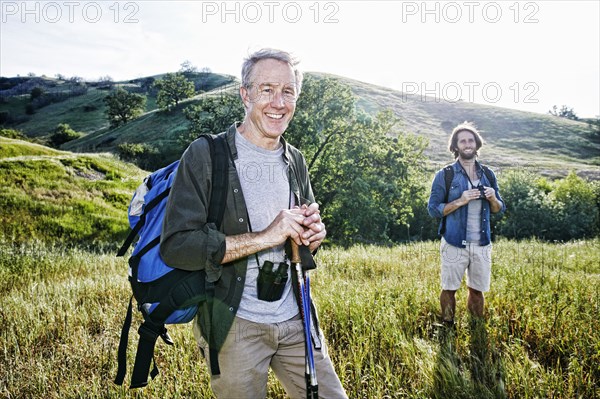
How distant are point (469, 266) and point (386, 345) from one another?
187 centimetres

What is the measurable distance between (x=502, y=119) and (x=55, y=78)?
148256mm

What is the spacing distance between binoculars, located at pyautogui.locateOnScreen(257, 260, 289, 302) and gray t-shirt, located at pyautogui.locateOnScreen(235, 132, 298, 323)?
0.15ft

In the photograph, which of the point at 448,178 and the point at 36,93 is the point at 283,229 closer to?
the point at 448,178

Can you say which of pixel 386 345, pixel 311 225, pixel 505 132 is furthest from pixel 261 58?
pixel 505 132

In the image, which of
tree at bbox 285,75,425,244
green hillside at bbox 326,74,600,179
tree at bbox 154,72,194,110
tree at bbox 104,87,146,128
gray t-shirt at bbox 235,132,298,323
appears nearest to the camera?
gray t-shirt at bbox 235,132,298,323

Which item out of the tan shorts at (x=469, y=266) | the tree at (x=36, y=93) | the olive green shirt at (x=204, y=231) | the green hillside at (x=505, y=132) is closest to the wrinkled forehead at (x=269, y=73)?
the olive green shirt at (x=204, y=231)

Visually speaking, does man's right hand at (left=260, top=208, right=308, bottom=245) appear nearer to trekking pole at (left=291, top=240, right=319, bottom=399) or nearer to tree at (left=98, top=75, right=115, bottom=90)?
trekking pole at (left=291, top=240, right=319, bottom=399)

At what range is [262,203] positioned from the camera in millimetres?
2166

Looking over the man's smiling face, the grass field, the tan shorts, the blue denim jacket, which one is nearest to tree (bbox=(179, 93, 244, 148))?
the grass field

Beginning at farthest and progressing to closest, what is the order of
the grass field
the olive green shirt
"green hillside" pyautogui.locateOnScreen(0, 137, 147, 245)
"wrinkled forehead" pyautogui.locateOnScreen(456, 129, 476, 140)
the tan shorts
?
"green hillside" pyautogui.locateOnScreen(0, 137, 147, 245)
"wrinkled forehead" pyautogui.locateOnScreen(456, 129, 476, 140)
the tan shorts
the grass field
the olive green shirt

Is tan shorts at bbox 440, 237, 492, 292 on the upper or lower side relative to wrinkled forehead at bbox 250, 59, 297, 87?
lower

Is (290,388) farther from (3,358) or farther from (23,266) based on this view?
(23,266)

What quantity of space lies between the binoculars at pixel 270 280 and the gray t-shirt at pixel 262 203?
1.8 inches

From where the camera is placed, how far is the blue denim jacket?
482cm
